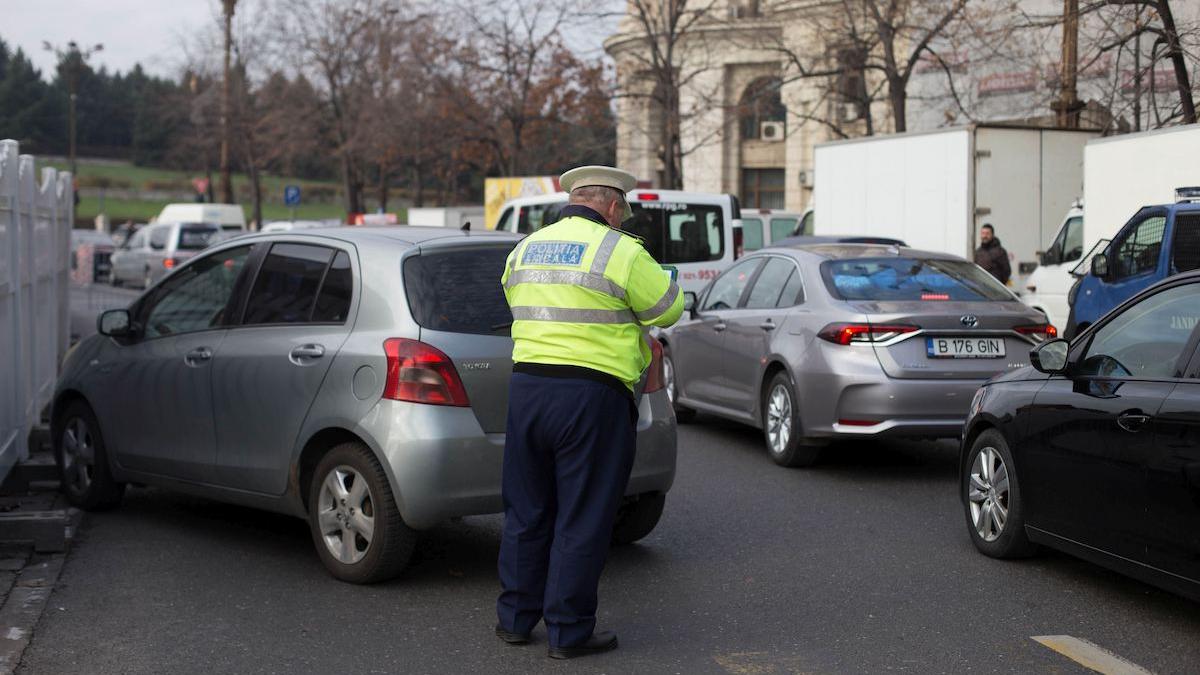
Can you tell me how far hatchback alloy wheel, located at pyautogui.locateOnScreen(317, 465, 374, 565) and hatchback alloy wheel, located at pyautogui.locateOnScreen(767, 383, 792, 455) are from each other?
4091 millimetres

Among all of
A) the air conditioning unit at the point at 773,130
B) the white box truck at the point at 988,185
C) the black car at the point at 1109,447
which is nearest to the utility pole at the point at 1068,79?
the white box truck at the point at 988,185

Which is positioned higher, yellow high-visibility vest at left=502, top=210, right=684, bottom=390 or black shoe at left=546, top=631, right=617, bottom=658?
yellow high-visibility vest at left=502, top=210, right=684, bottom=390

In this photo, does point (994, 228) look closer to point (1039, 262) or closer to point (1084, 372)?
point (1039, 262)

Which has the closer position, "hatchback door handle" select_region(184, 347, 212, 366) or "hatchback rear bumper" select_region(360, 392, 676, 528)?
"hatchback rear bumper" select_region(360, 392, 676, 528)

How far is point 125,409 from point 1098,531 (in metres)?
4.83

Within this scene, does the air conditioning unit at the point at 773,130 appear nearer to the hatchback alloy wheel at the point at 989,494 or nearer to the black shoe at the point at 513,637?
the hatchback alloy wheel at the point at 989,494

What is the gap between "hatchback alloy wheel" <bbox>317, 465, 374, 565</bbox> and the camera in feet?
20.3

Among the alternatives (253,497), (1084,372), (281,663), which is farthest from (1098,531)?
(253,497)

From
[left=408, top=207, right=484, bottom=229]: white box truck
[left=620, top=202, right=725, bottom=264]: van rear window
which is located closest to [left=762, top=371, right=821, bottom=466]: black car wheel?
[left=620, top=202, right=725, bottom=264]: van rear window

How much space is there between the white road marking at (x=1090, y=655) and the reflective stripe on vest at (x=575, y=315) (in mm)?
1995

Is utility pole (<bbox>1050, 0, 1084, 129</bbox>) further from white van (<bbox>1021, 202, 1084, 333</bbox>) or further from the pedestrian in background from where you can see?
white van (<bbox>1021, 202, 1084, 333</bbox>)

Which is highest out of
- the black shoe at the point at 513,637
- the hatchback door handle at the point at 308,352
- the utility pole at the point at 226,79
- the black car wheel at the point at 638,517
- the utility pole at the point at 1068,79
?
the utility pole at the point at 226,79

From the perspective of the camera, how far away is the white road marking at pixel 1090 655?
5.08 m

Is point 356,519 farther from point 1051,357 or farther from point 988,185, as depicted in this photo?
point 988,185
